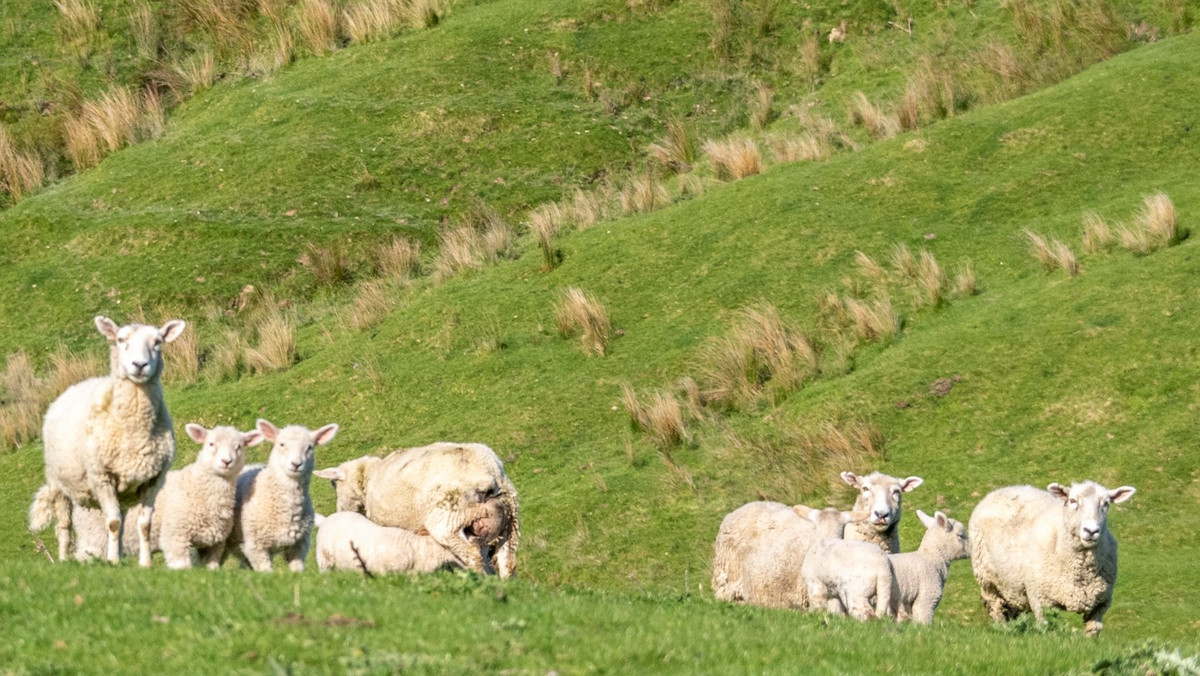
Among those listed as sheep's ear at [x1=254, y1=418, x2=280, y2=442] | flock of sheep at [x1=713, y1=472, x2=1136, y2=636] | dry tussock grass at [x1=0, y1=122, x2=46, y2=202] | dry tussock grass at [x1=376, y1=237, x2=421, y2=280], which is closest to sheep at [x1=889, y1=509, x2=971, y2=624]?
flock of sheep at [x1=713, y1=472, x2=1136, y2=636]

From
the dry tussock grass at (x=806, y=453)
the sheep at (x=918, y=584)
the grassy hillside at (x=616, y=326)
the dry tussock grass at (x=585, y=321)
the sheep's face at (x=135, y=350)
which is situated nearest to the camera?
the grassy hillside at (x=616, y=326)

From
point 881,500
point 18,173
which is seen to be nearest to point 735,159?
point 18,173

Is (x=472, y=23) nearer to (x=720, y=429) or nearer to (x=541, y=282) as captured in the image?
(x=541, y=282)

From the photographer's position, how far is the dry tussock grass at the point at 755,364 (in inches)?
815

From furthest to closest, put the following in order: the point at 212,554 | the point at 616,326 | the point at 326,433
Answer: the point at 616,326 → the point at 326,433 → the point at 212,554

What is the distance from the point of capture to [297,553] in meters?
12.8

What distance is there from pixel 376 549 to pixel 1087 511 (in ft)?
18.2

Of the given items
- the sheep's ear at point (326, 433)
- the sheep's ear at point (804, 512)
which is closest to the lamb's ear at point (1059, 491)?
the sheep's ear at point (804, 512)

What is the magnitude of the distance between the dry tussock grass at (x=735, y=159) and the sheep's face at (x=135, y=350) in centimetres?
1532

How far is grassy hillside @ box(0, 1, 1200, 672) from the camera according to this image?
970cm

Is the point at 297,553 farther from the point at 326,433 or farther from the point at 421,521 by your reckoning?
the point at 421,521

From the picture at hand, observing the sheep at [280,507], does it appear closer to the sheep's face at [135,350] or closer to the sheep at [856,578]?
the sheep's face at [135,350]

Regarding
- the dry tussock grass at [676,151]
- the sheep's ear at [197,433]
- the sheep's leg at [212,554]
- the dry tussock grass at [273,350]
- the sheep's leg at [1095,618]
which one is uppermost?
the sheep's ear at [197,433]

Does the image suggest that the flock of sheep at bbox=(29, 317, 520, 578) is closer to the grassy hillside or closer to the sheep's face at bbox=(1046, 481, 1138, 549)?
the grassy hillside
